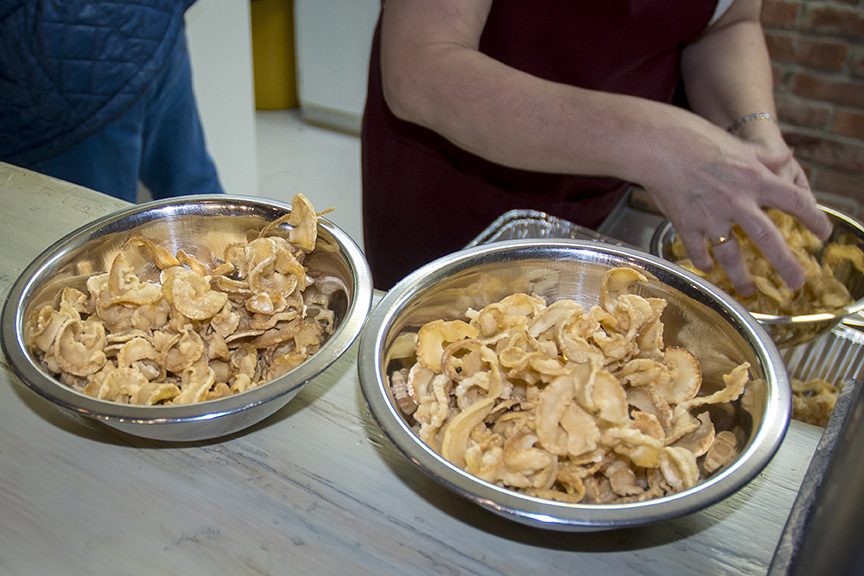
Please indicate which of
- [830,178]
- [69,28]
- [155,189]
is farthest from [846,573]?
[830,178]

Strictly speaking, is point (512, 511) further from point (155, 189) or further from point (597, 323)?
point (155, 189)

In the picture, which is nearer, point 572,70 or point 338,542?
point 338,542

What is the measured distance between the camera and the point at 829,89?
→ 181 centimetres

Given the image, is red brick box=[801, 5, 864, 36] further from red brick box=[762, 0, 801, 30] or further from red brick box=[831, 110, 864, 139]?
red brick box=[831, 110, 864, 139]

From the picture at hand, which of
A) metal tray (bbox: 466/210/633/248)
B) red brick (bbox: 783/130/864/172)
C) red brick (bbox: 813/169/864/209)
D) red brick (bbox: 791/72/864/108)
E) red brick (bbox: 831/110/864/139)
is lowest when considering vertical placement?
red brick (bbox: 813/169/864/209)

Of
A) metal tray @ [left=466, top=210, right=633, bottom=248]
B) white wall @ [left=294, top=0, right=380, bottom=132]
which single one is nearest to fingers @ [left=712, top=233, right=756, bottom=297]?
metal tray @ [left=466, top=210, right=633, bottom=248]

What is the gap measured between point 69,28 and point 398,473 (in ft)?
3.39

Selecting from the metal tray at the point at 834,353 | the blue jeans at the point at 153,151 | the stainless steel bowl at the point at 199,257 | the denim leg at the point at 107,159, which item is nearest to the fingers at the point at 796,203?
the metal tray at the point at 834,353

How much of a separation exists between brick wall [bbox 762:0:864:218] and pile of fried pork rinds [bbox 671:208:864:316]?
1105 mm

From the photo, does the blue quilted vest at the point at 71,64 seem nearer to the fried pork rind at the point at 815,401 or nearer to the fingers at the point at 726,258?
the fingers at the point at 726,258

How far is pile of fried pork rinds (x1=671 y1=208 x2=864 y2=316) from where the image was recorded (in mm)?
848

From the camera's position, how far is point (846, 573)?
25cm

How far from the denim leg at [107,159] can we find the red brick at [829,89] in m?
1.73

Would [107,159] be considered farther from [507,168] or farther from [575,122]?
[575,122]
